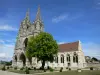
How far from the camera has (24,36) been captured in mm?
81562

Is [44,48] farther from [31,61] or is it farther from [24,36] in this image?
[24,36]

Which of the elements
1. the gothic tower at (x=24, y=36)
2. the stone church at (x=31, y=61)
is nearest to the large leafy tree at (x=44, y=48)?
the stone church at (x=31, y=61)

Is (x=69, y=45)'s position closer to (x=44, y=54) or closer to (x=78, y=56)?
(x=78, y=56)

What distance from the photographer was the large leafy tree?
53.2 metres

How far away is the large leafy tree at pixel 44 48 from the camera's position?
2096 inches

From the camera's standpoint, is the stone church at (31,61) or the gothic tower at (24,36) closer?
the stone church at (31,61)

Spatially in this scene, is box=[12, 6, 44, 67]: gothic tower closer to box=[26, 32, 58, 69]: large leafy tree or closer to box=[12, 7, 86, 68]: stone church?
box=[12, 7, 86, 68]: stone church

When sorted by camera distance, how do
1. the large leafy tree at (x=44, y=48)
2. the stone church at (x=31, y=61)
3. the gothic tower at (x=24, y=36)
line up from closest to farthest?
the large leafy tree at (x=44, y=48) → the stone church at (x=31, y=61) → the gothic tower at (x=24, y=36)

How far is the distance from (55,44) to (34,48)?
7019mm

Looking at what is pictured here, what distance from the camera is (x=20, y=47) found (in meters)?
81.6

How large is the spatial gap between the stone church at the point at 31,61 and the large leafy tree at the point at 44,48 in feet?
57.9

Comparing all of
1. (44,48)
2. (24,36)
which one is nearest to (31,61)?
(24,36)

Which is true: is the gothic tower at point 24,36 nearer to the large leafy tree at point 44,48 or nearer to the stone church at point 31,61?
the stone church at point 31,61

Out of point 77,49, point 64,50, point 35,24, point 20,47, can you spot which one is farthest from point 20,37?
point 77,49
